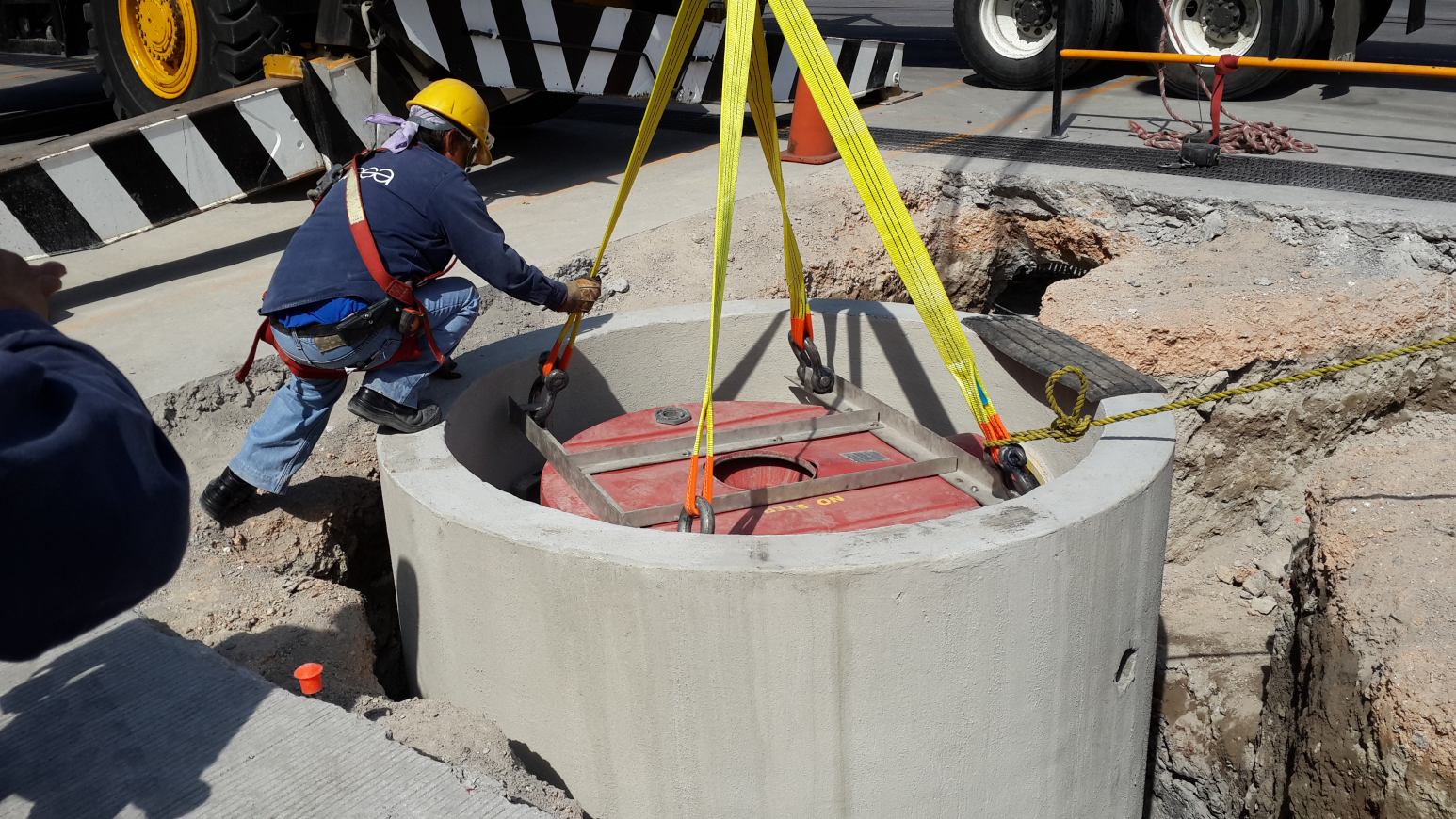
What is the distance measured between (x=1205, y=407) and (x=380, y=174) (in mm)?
3565

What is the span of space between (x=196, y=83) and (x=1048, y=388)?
18.0 feet

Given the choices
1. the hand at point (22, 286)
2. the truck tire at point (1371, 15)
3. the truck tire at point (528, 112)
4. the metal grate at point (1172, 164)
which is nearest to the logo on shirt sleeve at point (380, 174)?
the hand at point (22, 286)

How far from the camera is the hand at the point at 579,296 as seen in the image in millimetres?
3902

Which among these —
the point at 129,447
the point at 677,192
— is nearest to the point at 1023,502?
the point at 129,447

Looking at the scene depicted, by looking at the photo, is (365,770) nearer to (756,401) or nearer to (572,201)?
(756,401)

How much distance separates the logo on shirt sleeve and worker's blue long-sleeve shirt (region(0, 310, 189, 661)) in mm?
2188

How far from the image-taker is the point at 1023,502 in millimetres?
2963

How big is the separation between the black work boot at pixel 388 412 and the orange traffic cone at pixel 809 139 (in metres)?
4.02

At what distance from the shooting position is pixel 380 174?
3.58 m

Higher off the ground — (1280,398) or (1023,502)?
(1023,502)

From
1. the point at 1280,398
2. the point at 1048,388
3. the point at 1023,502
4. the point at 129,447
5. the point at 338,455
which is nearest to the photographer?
the point at 129,447

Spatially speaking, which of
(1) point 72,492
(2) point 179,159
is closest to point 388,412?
(1) point 72,492

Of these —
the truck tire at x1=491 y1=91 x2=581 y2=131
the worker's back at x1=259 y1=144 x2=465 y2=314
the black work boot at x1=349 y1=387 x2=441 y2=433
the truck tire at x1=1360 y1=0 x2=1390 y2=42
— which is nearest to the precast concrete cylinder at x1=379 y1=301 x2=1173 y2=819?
the black work boot at x1=349 y1=387 x2=441 y2=433

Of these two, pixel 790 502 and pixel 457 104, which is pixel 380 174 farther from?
pixel 790 502
